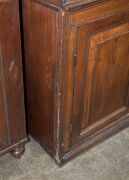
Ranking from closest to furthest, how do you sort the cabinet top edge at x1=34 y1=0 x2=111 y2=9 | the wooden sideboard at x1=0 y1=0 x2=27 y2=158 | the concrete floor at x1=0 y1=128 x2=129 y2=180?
the cabinet top edge at x1=34 y1=0 x2=111 y2=9
the wooden sideboard at x1=0 y1=0 x2=27 y2=158
the concrete floor at x1=0 y1=128 x2=129 y2=180

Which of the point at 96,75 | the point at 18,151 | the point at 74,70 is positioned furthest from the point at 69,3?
the point at 18,151

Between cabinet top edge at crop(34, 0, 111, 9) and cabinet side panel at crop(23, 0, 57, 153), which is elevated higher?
cabinet top edge at crop(34, 0, 111, 9)

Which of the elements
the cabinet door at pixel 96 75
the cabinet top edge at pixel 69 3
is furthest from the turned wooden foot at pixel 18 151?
the cabinet top edge at pixel 69 3

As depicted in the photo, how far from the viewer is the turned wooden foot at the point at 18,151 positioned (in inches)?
54.7

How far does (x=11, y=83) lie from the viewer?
115 centimetres

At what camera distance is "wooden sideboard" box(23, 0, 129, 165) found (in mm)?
1015

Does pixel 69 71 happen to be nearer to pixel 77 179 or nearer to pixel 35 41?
pixel 35 41

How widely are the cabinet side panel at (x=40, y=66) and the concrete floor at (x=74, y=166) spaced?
3.4 inches

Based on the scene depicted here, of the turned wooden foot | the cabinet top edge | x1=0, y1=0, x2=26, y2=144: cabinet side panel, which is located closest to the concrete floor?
the turned wooden foot

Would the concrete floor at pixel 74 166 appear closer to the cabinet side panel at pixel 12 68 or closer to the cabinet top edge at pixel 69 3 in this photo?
the cabinet side panel at pixel 12 68

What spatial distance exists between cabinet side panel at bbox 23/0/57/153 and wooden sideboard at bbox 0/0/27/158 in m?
0.08

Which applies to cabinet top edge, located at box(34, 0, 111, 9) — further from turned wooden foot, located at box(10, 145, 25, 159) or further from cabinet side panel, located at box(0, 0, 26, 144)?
turned wooden foot, located at box(10, 145, 25, 159)

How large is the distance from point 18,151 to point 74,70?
0.57 meters

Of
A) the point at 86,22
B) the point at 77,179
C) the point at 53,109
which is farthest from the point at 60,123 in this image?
the point at 86,22
